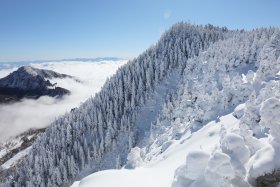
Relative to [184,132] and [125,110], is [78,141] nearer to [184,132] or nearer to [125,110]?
[125,110]

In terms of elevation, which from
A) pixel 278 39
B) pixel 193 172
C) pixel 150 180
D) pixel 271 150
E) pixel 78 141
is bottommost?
pixel 78 141

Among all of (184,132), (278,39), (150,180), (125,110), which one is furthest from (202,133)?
(125,110)

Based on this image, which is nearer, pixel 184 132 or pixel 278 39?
pixel 184 132

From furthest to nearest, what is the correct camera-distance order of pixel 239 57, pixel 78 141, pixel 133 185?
pixel 78 141, pixel 239 57, pixel 133 185

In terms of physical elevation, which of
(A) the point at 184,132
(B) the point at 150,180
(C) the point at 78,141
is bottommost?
(C) the point at 78,141

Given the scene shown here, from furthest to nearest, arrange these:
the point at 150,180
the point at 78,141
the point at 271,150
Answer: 1. the point at 78,141
2. the point at 150,180
3. the point at 271,150

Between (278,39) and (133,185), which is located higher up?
(278,39)

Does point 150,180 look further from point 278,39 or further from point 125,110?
point 125,110

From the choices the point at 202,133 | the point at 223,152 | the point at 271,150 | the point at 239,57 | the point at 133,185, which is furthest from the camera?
the point at 239,57

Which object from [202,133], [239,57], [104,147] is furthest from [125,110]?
[202,133]
